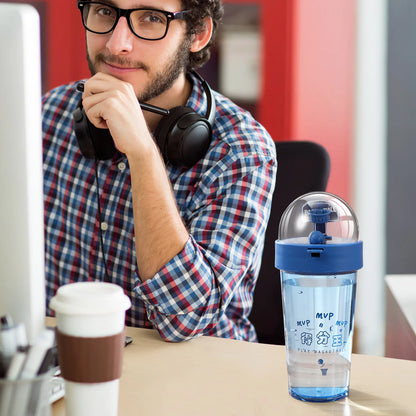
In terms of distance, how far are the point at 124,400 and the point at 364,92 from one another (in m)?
2.25

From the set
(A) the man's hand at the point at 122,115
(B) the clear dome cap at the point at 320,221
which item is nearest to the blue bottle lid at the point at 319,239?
(B) the clear dome cap at the point at 320,221

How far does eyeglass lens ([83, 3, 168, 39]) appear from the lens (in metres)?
1.36

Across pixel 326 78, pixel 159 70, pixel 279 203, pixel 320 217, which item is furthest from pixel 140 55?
pixel 326 78

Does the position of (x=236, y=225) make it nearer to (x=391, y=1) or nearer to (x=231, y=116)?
(x=231, y=116)

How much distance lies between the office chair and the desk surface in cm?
37

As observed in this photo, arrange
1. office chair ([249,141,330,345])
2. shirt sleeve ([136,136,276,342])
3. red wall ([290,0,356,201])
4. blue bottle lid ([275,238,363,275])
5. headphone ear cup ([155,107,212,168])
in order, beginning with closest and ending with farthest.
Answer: blue bottle lid ([275,238,363,275]), shirt sleeve ([136,136,276,342]), headphone ear cup ([155,107,212,168]), office chair ([249,141,330,345]), red wall ([290,0,356,201])

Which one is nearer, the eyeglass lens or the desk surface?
the desk surface

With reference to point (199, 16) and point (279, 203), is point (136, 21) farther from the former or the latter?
point (279, 203)

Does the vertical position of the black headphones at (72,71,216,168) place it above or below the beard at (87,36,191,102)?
below

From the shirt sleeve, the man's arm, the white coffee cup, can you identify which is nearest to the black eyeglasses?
the man's arm

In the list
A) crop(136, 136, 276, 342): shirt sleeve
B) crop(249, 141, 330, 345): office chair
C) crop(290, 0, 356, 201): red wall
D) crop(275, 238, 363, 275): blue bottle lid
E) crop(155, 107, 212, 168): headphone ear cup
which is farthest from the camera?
crop(290, 0, 356, 201): red wall

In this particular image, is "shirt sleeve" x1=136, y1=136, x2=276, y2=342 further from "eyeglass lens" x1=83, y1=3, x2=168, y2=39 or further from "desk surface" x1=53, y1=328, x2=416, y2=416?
"eyeglass lens" x1=83, y1=3, x2=168, y2=39

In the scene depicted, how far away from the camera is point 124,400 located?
825mm

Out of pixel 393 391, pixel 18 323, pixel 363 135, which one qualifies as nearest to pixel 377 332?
pixel 363 135
